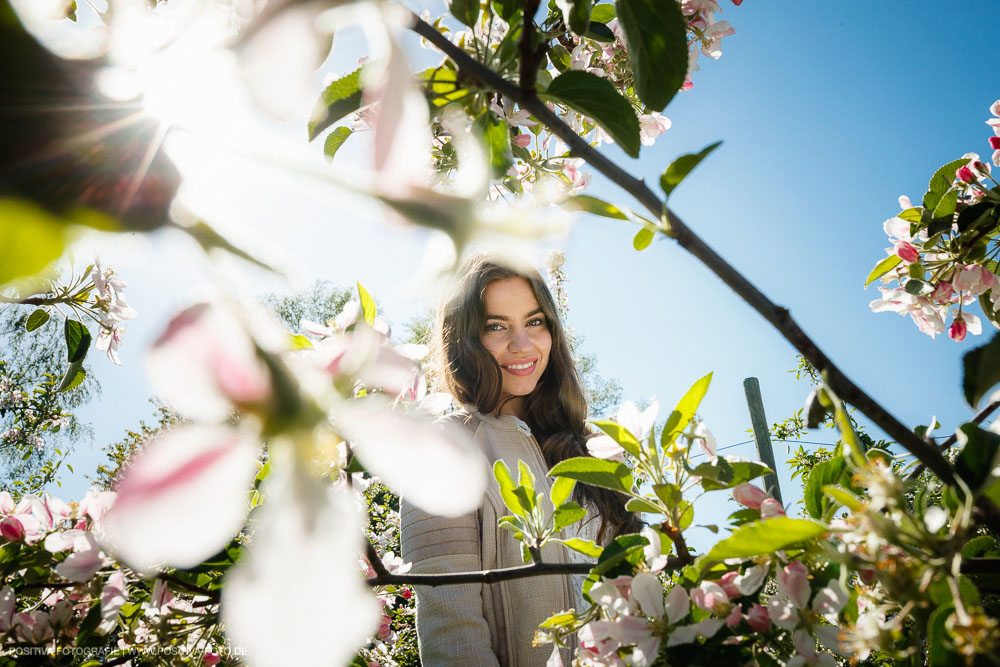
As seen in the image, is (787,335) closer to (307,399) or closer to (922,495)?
(922,495)

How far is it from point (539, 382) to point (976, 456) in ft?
6.43

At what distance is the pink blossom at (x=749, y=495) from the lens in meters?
0.49

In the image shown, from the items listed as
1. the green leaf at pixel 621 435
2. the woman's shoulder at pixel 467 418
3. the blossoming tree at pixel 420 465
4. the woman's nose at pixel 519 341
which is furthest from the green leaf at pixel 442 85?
the woman's nose at pixel 519 341

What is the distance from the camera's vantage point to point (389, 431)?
0.19 m

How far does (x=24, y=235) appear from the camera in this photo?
143 millimetres

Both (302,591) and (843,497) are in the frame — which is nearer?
(302,591)

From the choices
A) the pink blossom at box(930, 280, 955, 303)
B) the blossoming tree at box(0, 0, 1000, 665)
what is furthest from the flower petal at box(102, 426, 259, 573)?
the pink blossom at box(930, 280, 955, 303)

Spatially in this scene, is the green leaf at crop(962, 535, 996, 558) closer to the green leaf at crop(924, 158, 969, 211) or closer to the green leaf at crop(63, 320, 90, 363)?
the green leaf at crop(924, 158, 969, 211)

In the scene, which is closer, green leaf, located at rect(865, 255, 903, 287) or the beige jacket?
green leaf, located at rect(865, 255, 903, 287)

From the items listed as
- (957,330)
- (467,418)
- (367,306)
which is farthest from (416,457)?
(467,418)

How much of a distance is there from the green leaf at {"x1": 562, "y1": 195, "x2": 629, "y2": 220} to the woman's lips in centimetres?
156

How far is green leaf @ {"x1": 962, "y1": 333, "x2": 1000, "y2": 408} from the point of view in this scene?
0.36 meters

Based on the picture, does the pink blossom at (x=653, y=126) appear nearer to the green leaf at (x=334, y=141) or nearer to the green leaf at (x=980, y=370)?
the green leaf at (x=334, y=141)

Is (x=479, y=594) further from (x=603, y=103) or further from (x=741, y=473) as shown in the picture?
(x=603, y=103)
